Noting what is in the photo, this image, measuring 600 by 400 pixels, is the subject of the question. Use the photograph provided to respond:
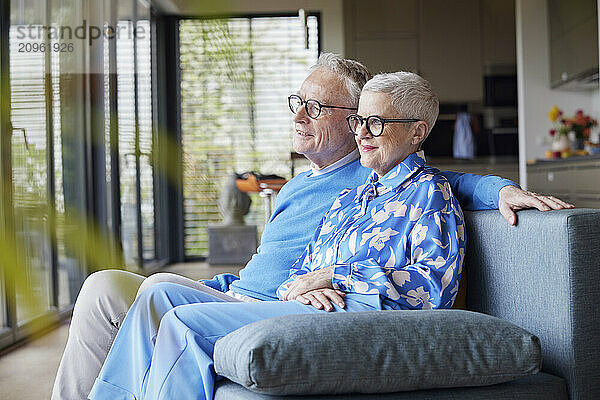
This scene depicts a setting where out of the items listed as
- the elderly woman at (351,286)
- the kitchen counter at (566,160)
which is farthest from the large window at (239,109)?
the elderly woman at (351,286)

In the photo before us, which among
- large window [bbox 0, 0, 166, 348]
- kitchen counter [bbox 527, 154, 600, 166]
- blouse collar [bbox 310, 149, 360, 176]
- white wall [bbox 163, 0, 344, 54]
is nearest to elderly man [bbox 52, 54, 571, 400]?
blouse collar [bbox 310, 149, 360, 176]

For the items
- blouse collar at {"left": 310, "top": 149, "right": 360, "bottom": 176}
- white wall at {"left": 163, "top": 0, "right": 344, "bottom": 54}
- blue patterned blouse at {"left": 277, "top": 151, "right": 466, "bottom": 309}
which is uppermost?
white wall at {"left": 163, "top": 0, "right": 344, "bottom": 54}

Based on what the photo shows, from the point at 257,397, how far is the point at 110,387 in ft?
1.44

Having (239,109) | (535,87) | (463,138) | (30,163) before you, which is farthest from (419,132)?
(239,109)

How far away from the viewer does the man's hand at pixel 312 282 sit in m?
1.78

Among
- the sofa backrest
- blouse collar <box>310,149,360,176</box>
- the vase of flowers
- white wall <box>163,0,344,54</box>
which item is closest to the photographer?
the sofa backrest

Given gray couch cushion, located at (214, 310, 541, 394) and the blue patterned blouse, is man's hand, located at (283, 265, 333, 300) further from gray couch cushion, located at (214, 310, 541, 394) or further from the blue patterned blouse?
gray couch cushion, located at (214, 310, 541, 394)

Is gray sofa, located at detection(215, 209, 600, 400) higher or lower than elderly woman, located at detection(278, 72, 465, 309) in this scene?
lower

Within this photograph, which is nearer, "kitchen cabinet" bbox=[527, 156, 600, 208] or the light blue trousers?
the light blue trousers

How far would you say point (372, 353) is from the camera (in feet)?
4.60

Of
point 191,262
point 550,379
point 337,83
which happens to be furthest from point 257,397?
point 191,262

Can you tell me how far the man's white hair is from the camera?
2.21 m

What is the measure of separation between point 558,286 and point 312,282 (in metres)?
0.55

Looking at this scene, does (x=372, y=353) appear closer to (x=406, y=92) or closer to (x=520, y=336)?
(x=520, y=336)
